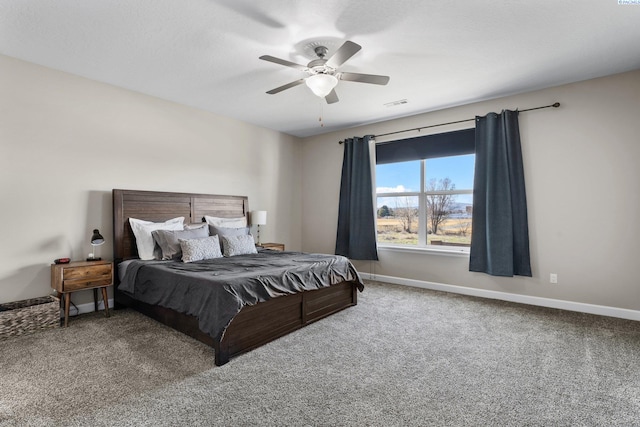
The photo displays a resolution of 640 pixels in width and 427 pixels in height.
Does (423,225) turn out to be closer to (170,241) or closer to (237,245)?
(237,245)

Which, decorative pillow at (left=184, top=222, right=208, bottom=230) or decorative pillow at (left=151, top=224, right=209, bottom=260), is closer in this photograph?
decorative pillow at (left=151, top=224, right=209, bottom=260)

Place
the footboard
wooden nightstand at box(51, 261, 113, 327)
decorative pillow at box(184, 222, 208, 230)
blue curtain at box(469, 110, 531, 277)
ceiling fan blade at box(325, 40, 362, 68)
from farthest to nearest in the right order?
decorative pillow at box(184, 222, 208, 230), blue curtain at box(469, 110, 531, 277), wooden nightstand at box(51, 261, 113, 327), the footboard, ceiling fan blade at box(325, 40, 362, 68)

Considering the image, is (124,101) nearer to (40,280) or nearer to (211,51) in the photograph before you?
(211,51)

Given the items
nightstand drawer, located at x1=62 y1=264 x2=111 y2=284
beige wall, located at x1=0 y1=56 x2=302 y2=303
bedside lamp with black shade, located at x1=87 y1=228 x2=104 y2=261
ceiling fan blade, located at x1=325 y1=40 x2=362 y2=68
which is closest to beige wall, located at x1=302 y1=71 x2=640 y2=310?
ceiling fan blade, located at x1=325 y1=40 x2=362 y2=68

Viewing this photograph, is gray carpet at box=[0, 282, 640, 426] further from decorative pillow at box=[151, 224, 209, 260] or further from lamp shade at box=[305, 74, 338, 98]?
lamp shade at box=[305, 74, 338, 98]

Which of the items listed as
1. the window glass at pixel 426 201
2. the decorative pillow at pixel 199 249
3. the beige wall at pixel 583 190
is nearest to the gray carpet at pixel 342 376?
the beige wall at pixel 583 190

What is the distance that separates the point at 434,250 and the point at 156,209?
3.99 metres

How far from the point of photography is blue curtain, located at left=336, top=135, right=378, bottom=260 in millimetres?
5238

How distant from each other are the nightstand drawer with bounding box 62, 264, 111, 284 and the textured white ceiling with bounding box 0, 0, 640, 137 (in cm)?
211

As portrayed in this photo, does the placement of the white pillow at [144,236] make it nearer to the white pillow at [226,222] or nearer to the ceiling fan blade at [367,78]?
the white pillow at [226,222]

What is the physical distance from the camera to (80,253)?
3566mm

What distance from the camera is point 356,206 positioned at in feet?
17.5

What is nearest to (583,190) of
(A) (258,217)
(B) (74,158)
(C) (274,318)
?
(C) (274,318)

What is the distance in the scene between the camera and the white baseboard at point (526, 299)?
342 centimetres
